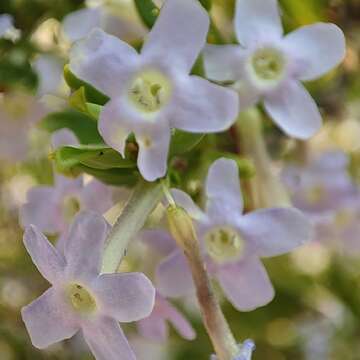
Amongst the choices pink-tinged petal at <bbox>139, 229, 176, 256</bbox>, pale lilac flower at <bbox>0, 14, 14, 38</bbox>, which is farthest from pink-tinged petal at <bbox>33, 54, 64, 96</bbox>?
pink-tinged petal at <bbox>139, 229, 176, 256</bbox>

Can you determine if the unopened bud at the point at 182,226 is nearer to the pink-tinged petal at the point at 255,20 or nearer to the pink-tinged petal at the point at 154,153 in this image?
the pink-tinged petal at the point at 154,153

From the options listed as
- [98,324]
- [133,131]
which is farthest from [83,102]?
[98,324]

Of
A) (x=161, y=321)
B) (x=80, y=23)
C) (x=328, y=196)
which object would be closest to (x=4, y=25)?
(x=80, y=23)

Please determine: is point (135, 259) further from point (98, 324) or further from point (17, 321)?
point (98, 324)

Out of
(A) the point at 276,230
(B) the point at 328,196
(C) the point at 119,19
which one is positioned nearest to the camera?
(A) the point at 276,230

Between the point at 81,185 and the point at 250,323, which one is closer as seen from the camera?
the point at 81,185

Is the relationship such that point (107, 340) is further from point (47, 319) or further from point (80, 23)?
point (80, 23)

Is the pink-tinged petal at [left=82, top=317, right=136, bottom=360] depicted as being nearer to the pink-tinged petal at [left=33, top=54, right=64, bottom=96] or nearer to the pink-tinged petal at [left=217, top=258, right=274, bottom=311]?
the pink-tinged petal at [left=217, top=258, right=274, bottom=311]

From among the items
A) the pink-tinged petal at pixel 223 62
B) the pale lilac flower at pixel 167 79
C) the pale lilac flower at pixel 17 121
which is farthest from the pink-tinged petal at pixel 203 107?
the pale lilac flower at pixel 17 121
